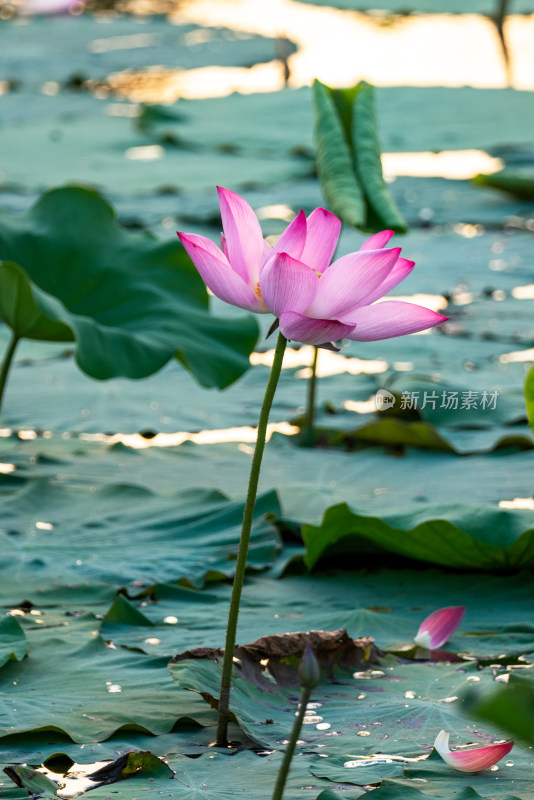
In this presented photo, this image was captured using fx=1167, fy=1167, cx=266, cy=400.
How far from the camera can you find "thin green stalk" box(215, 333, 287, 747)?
1012 mm

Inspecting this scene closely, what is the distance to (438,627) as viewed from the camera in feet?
4.37

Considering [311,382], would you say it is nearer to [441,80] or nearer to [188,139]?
[188,139]

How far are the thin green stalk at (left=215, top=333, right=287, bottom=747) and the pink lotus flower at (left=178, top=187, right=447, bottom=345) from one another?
34mm

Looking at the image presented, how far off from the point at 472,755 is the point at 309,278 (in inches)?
17.1

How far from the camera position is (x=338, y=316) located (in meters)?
1.02

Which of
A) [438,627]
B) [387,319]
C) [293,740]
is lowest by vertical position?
[438,627]

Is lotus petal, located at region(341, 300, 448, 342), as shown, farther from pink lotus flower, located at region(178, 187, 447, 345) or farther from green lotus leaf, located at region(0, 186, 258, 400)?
green lotus leaf, located at region(0, 186, 258, 400)

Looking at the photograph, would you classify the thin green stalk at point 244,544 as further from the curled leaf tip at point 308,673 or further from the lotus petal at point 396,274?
the curled leaf tip at point 308,673

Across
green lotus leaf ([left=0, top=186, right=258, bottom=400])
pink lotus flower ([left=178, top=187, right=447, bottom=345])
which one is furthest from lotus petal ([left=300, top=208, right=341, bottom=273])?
green lotus leaf ([left=0, top=186, right=258, bottom=400])

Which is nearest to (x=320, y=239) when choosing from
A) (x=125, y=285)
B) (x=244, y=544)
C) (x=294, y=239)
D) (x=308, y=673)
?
(x=294, y=239)

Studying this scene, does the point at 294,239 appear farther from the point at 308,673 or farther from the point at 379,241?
the point at 308,673

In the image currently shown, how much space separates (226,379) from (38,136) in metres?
3.78

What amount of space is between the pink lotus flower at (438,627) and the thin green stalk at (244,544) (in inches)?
12.5

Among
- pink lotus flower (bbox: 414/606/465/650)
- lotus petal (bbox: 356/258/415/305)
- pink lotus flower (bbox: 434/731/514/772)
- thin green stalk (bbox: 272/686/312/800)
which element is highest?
lotus petal (bbox: 356/258/415/305)
